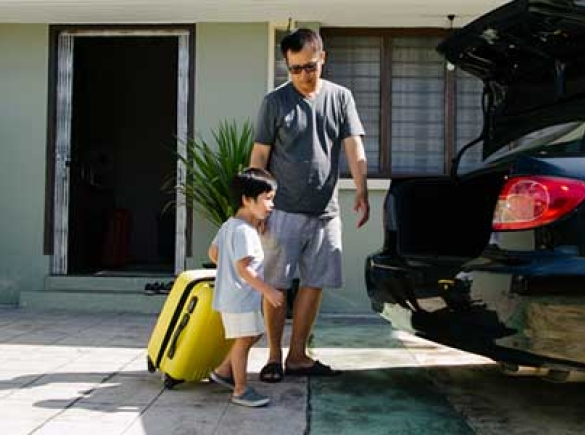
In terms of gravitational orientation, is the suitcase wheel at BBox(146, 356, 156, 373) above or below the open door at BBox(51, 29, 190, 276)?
below

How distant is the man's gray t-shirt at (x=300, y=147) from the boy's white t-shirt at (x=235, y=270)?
0.52 meters

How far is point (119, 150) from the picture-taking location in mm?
9516

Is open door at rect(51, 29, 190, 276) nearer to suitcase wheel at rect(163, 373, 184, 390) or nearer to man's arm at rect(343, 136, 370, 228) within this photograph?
man's arm at rect(343, 136, 370, 228)

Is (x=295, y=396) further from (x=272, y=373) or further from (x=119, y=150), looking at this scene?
(x=119, y=150)

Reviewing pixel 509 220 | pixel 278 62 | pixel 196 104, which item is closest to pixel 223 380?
pixel 509 220

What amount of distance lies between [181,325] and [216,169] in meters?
2.49

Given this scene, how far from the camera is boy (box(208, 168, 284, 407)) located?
322cm

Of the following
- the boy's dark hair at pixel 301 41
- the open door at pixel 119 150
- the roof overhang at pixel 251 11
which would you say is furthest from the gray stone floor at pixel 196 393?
the roof overhang at pixel 251 11

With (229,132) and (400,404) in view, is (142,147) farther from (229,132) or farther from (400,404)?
(400,404)

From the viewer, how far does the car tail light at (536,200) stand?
259 centimetres

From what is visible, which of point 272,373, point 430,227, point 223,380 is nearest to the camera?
point 223,380

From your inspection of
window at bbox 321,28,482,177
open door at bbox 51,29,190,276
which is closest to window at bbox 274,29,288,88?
window at bbox 321,28,482,177

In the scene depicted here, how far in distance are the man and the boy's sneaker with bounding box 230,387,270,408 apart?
40cm

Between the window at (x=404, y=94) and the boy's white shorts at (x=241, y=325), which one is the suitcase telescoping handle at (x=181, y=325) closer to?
the boy's white shorts at (x=241, y=325)
